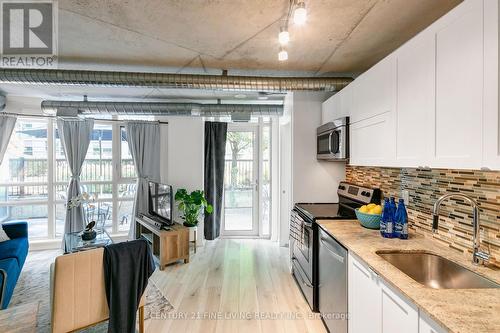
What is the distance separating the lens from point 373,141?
6.84 ft

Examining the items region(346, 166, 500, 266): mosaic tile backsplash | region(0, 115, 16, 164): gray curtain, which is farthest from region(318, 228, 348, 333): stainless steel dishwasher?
region(0, 115, 16, 164): gray curtain

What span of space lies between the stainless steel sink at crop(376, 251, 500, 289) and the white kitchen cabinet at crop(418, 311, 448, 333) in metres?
0.52

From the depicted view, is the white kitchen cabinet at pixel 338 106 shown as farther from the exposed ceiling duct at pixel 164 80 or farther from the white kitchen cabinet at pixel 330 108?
the exposed ceiling duct at pixel 164 80

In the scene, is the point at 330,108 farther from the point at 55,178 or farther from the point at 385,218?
the point at 55,178

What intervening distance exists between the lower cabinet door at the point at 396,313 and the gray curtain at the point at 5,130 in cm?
531

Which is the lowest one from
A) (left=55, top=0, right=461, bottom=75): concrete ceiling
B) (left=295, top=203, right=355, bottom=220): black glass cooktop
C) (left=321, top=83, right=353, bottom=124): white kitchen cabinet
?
(left=295, top=203, right=355, bottom=220): black glass cooktop

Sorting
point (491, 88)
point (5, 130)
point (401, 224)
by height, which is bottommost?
point (401, 224)

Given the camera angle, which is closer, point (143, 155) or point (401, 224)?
point (401, 224)

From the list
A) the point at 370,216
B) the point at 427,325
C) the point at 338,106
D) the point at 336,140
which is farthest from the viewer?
the point at 338,106

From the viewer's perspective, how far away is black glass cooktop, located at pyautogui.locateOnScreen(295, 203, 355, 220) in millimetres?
2541

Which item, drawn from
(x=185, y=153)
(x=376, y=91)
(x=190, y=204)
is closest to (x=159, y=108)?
(x=185, y=153)

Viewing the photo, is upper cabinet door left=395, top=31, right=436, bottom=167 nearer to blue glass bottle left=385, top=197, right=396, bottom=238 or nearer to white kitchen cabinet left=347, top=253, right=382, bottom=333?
blue glass bottle left=385, top=197, right=396, bottom=238

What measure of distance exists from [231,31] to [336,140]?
147 centimetres

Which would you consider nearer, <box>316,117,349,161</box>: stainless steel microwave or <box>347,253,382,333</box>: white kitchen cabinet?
<box>347,253,382,333</box>: white kitchen cabinet
